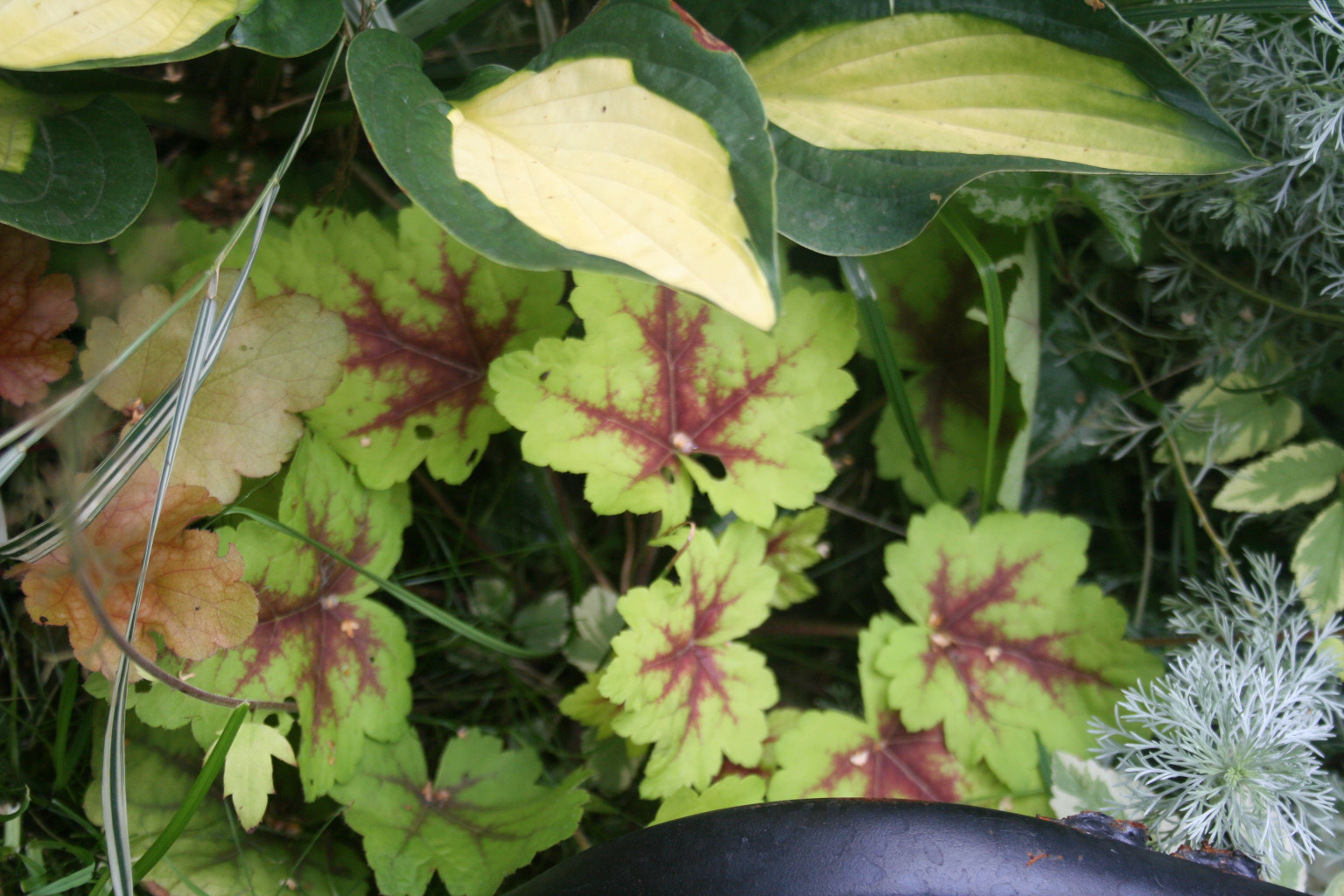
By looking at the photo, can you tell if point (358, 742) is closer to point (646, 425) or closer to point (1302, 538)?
point (646, 425)

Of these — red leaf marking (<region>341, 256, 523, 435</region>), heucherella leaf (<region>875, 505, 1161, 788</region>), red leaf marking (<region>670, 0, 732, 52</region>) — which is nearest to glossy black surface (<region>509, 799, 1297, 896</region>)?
heucherella leaf (<region>875, 505, 1161, 788</region>)

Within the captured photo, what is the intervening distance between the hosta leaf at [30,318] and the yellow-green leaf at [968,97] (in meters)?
0.66

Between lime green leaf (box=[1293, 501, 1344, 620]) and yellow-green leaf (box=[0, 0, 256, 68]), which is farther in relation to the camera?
lime green leaf (box=[1293, 501, 1344, 620])

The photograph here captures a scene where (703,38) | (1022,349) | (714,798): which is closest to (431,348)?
(703,38)

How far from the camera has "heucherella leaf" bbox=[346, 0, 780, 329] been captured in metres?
0.55

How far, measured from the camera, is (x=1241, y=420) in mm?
949

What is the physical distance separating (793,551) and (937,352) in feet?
1.03

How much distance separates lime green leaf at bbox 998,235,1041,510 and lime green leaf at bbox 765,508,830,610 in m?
0.22

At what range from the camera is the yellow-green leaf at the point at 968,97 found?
68 centimetres

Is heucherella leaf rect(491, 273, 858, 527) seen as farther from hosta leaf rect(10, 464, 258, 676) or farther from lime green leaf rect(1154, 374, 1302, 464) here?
lime green leaf rect(1154, 374, 1302, 464)

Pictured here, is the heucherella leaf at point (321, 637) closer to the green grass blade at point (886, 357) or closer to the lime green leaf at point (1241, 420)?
the green grass blade at point (886, 357)

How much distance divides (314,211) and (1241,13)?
0.91 m

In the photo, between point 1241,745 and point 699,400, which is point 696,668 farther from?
point 1241,745

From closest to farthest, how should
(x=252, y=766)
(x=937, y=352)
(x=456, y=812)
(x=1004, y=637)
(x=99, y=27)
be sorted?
(x=99, y=27) < (x=252, y=766) < (x=456, y=812) < (x=1004, y=637) < (x=937, y=352)
